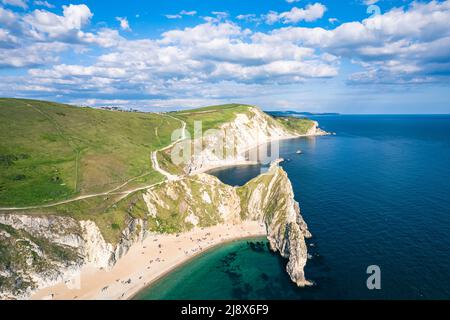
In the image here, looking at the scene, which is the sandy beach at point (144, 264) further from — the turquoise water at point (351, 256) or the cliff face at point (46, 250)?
the turquoise water at point (351, 256)

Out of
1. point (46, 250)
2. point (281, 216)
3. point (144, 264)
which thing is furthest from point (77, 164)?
point (281, 216)

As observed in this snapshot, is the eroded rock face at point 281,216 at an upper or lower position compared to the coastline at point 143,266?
upper

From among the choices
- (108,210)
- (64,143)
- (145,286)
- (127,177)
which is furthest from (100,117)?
(145,286)

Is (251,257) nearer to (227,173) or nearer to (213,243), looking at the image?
(213,243)

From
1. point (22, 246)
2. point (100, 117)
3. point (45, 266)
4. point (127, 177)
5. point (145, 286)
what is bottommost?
point (145, 286)

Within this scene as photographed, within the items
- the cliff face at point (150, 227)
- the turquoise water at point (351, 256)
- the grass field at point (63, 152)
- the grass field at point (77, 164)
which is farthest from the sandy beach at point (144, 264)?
the grass field at point (63, 152)

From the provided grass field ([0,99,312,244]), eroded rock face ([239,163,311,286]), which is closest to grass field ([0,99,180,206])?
grass field ([0,99,312,244])

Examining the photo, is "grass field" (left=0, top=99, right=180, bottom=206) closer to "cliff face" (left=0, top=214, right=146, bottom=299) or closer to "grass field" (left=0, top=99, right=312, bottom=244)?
"grass field" (left=0, top=99, right=312, bottom=244)
